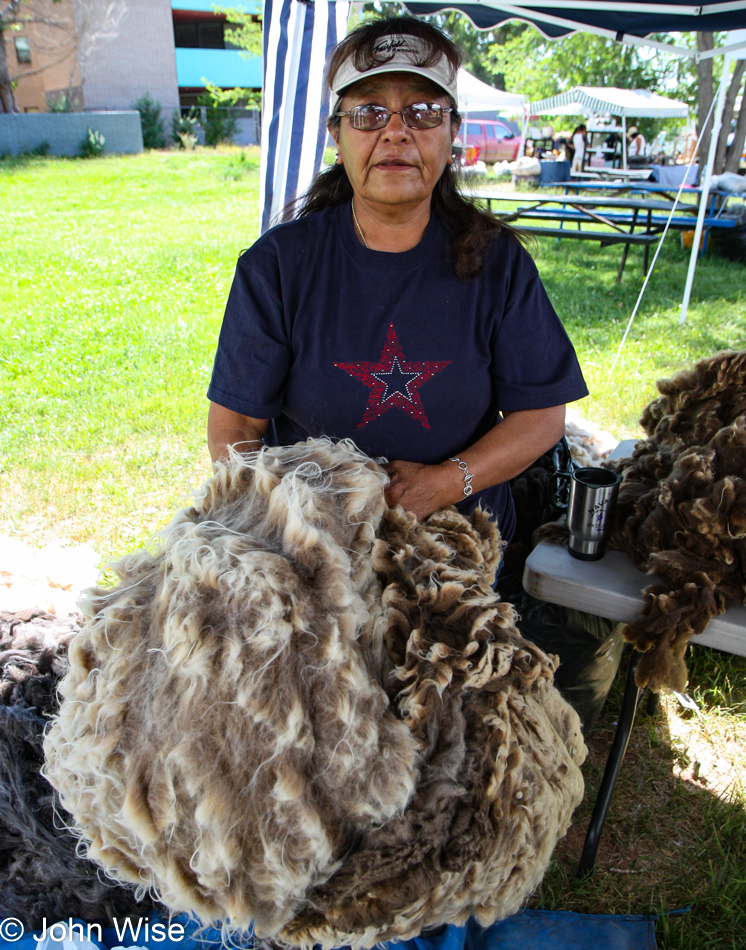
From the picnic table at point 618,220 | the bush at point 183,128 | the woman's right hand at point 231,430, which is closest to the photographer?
the woman's right hand at point 231,430

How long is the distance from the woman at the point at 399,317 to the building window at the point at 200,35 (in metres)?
34.5

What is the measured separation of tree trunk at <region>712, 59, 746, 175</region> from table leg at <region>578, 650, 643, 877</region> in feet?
43.5

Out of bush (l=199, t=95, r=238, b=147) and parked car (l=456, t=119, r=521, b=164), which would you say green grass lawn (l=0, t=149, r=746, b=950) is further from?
parked car (l=456, t=119, r=521, b=164)

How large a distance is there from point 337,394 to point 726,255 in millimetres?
9392

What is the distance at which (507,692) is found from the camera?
3.95 ft

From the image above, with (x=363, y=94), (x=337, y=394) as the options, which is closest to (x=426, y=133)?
(x=363, y=94)

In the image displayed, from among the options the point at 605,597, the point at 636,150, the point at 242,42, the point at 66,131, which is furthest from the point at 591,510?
the point at 242,42

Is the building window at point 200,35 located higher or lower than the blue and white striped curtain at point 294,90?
higher

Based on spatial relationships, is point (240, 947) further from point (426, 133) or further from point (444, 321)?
point (426, 133)

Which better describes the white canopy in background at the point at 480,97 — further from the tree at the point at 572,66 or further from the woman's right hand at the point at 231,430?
the woman's right hand at the point at 231,430

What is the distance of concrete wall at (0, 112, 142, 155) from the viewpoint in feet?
60.6

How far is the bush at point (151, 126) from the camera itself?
23109mm

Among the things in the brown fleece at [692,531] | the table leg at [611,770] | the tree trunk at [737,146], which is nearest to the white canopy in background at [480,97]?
the tree trunk at [737,146]

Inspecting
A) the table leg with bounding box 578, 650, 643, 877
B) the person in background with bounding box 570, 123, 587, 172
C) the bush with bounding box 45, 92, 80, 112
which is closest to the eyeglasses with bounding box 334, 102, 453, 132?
the table leg with bounding box 578, 650, 643, 877
